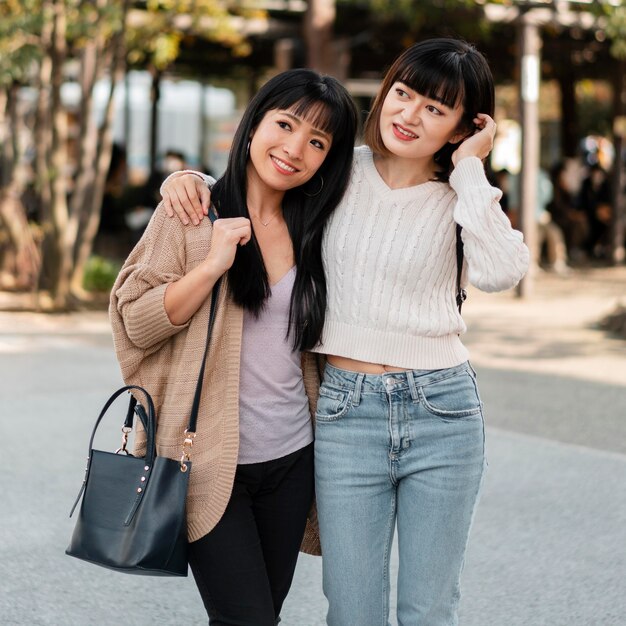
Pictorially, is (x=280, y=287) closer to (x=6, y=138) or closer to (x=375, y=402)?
(x=375, y=402)

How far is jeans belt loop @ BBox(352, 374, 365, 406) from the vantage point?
2.67 m

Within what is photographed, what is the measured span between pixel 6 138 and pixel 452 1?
562cm

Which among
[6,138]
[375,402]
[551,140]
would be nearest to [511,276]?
[375,402]

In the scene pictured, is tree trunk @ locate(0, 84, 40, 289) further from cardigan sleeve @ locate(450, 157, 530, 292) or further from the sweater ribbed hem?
cardigan sleeve @ locate(450, 157, 530, 292)

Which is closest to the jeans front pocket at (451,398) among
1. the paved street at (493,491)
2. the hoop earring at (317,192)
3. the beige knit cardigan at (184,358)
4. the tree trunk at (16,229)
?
the beige knit cardigan at (184,358)

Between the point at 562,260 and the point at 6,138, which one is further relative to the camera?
the point at 562,260

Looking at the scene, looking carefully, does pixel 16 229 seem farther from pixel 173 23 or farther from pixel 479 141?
pixel 479 141

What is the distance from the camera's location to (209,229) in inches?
106

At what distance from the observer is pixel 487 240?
2.64 meters

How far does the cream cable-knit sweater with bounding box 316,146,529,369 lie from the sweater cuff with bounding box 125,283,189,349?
1.26 ft

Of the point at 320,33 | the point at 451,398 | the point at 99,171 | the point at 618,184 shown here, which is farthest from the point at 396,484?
the point at 618,184

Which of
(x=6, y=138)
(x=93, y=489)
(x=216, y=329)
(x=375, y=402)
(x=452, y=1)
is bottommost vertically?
(x=93, y=489)

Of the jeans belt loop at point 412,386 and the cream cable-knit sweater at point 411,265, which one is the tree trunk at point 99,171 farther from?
the jeans belt loop at point 412,386

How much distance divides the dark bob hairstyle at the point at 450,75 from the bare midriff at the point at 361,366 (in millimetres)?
618
